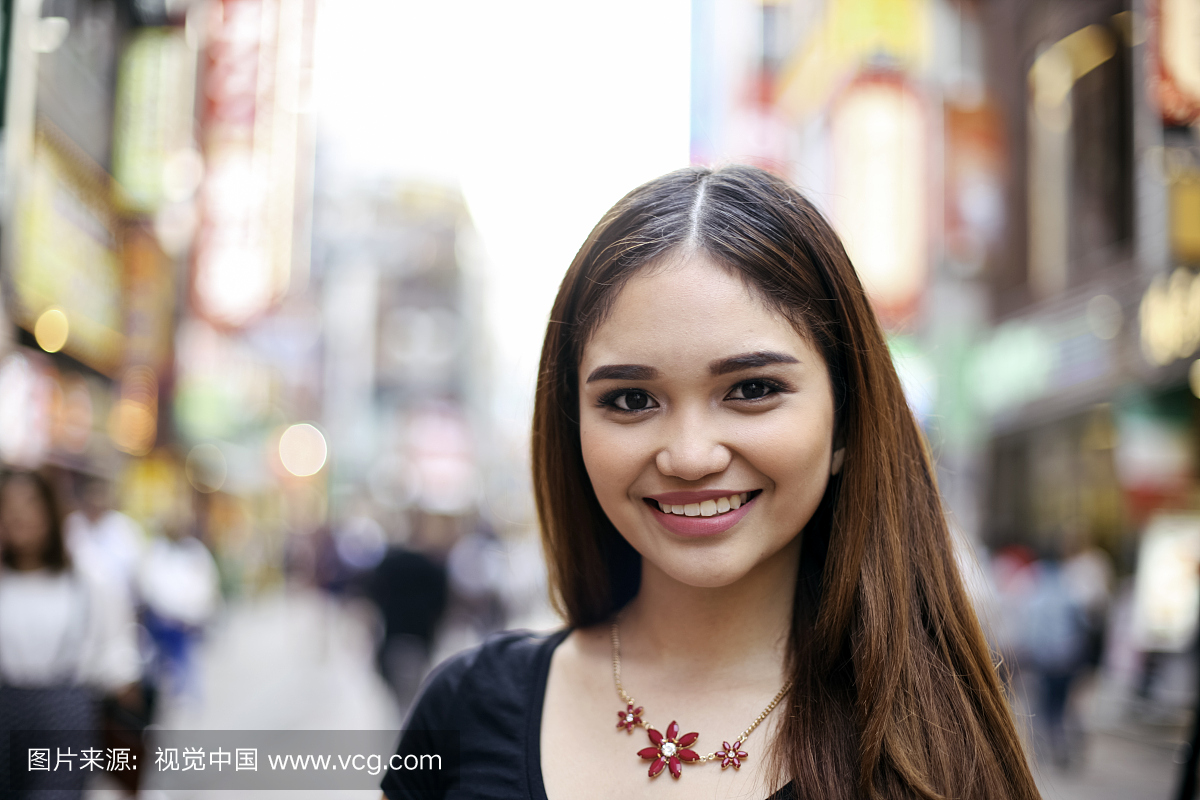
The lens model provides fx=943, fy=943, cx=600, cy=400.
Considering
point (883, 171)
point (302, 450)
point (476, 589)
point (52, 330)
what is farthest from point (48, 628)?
point (302, 450)

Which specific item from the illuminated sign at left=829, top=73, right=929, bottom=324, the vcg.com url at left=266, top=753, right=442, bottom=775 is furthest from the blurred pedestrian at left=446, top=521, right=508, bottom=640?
the vcg.com url at left=266, top=753, right=442, bottom=775

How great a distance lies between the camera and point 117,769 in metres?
3.52

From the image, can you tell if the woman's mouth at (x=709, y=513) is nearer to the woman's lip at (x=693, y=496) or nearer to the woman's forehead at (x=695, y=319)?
the woman's lip at (x=693, y=496)

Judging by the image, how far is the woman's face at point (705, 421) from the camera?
144 centimetres

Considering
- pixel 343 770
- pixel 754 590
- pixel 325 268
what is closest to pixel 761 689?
pixel 754 590

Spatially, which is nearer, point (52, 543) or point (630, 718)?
point (630, 718)

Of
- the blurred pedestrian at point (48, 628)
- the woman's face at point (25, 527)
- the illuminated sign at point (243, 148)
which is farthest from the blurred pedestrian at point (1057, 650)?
the illuminated sign at point (243, 148)

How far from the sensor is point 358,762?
2395 mm

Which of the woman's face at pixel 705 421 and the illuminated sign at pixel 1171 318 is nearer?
the woman's face at pixel 705 421

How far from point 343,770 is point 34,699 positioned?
2474mm

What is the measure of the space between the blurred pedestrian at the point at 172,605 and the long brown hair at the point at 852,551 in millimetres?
7959

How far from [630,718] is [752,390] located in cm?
61

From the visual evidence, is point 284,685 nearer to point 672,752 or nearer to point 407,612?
point 407,612

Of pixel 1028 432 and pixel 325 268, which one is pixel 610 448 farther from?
pixel 325 268
